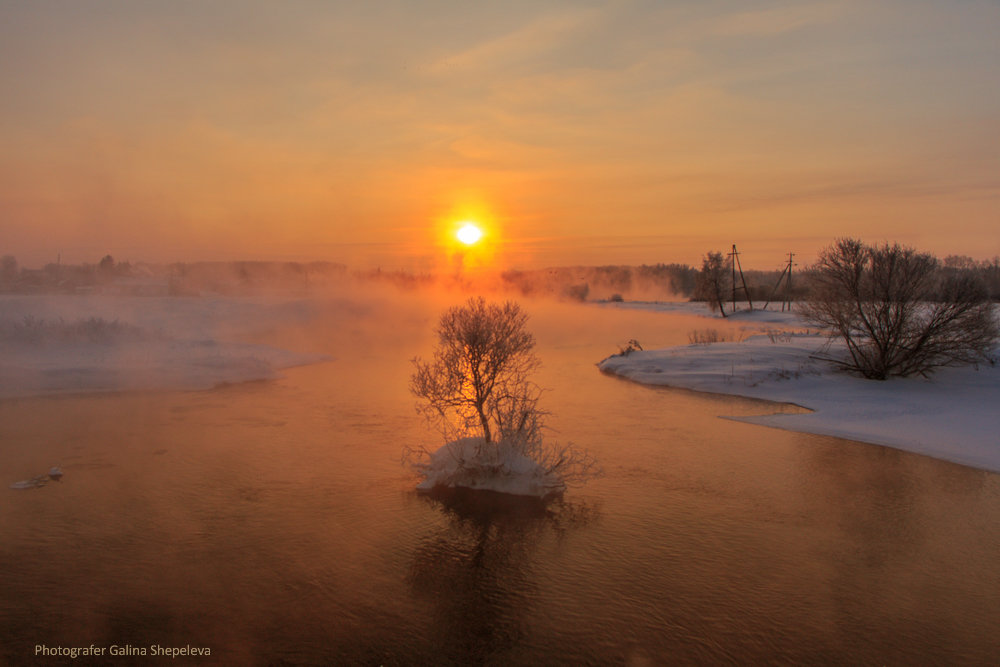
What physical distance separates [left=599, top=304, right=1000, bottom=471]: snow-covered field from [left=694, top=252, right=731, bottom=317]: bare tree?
1156 inches

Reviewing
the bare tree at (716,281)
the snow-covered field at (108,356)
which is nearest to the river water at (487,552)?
the snow-covered field at (108,356)

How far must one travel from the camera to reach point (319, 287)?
70938 millimetres

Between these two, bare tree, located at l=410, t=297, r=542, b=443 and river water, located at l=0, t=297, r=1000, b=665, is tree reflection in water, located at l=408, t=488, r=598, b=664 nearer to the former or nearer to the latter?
river water, located at l=0, t=297, r=1000, b=665

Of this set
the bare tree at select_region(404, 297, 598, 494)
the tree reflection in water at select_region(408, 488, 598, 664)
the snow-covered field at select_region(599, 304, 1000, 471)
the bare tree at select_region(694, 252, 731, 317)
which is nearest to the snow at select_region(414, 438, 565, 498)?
the bare tree at select_region(404, 297, 598, 494)

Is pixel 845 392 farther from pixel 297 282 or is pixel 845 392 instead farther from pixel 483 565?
pixel 297 282

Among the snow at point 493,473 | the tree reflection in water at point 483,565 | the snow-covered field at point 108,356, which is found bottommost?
the tree reflection in water at point 483,565

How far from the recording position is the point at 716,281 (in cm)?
5531

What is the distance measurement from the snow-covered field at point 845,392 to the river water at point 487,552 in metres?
1.22

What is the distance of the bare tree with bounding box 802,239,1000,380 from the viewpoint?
18922 mm

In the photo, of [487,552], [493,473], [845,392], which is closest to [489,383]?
[493,473]

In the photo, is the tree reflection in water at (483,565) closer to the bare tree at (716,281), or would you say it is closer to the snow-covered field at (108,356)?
the snow-covered field at (108,356)

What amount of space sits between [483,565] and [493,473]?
9.39 ft

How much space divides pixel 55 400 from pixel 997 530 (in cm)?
2012

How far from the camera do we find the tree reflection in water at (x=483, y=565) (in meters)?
6.29
